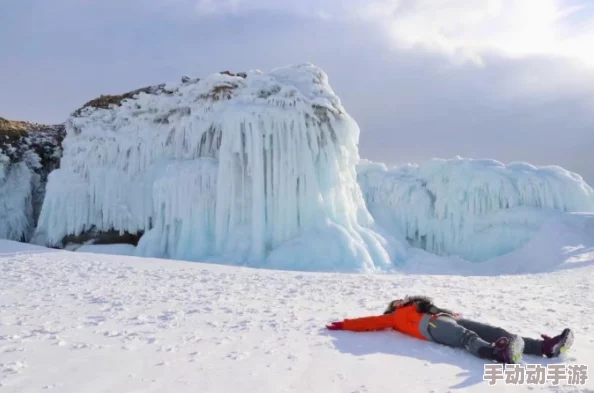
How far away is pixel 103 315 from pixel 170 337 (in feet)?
4.40

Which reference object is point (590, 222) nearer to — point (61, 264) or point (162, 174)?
point (162, 174)

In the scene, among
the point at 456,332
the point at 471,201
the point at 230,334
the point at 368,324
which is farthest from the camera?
the point at 471,201

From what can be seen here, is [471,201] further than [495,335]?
Yes

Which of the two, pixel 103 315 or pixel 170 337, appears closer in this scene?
pixel 170 337

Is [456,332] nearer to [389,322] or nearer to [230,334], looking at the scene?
[389,322]

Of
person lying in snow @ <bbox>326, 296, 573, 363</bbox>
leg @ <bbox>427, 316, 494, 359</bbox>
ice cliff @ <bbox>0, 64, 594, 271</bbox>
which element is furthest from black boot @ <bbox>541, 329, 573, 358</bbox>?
ice cliff @ <bbox>0, 64, 594, 271</bbox>

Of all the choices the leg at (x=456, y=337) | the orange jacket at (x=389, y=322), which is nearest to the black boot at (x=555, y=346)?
the leg at (x=456, y=337)

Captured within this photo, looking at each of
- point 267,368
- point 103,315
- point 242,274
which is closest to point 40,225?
point 242,274

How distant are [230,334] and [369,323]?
1522mm

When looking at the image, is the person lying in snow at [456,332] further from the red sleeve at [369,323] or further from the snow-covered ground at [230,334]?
the snow-covered ground at [230,334]

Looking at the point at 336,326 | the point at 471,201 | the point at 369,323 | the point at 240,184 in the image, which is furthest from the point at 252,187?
the point at 471,201

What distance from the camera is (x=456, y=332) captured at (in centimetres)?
454

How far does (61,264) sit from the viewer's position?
9.75m

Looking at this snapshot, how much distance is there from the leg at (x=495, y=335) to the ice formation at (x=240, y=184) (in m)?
10.4
